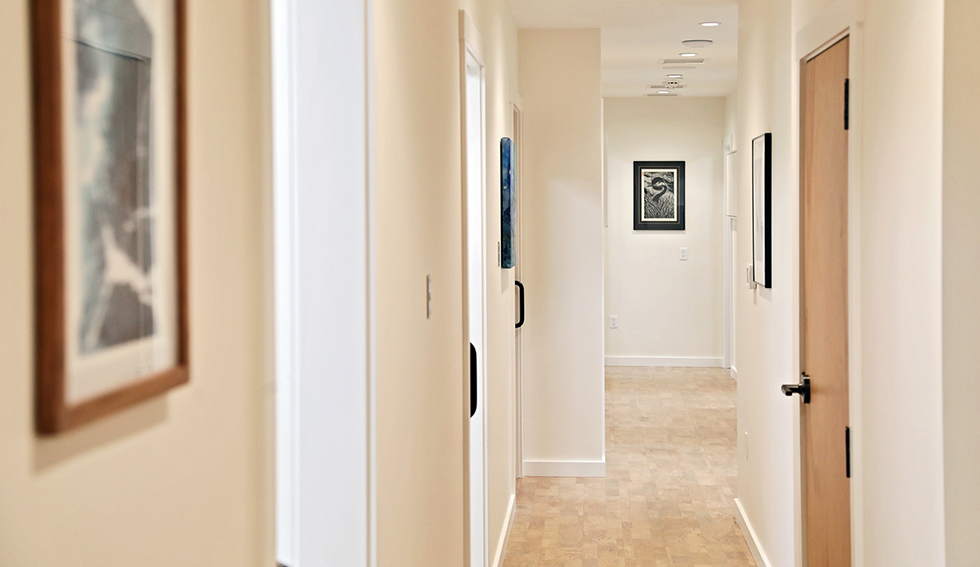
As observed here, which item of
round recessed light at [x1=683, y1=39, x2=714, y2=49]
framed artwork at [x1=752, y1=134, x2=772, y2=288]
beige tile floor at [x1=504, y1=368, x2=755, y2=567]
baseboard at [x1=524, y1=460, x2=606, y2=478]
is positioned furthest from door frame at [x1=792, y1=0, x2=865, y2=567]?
round recessed light at [x1=683, y1=39, x2=714, y2=49]

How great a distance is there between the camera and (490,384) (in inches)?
133

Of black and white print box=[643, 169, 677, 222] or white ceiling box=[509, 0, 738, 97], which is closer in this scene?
white ceiling box=[509, 0, 738, 97]

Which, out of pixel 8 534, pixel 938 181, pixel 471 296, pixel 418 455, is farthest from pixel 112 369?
pixel 471 296

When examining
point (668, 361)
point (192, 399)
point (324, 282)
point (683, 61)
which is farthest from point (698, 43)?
point (192, 399)

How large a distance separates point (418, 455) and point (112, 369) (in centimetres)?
128

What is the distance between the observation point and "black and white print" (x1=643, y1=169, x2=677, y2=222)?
8.88 metres

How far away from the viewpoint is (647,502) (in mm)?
4590

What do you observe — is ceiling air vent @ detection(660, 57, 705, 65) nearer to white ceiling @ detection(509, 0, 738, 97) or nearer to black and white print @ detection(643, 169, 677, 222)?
white ceiling @ detection(509, 0, 738, 97)

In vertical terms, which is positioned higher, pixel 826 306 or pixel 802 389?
pixel 826 306

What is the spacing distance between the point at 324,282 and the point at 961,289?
44.8 inches

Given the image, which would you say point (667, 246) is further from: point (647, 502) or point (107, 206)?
point (107, 206)

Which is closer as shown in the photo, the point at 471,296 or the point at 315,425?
the point at 315,425

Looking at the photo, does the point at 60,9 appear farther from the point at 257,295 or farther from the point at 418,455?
the point at 418,455

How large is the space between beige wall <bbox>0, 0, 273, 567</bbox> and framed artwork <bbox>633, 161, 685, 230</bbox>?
817 centimetres
